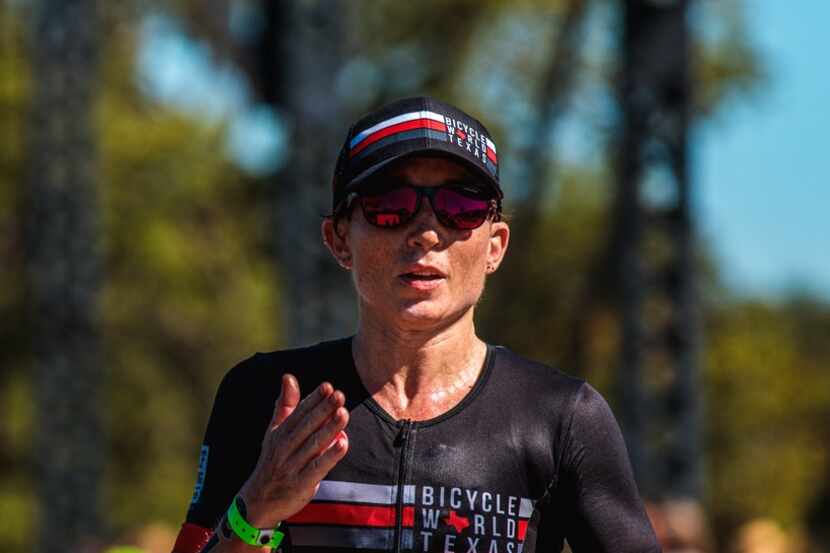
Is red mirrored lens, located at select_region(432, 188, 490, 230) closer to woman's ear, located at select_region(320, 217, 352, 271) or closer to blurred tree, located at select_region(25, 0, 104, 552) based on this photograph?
woman's ear, located at select_region(320, 217, 352, 271)

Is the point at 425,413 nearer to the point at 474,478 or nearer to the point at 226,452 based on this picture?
the point at 474,478

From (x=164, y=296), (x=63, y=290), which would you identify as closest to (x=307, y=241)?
(x=63, y=290)

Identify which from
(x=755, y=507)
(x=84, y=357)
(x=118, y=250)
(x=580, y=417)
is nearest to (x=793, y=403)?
(x=755, y=507)

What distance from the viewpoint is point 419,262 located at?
98.2 inches

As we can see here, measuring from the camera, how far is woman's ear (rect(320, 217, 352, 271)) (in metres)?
2.62

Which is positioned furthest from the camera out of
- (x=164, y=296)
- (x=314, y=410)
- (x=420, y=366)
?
(x=164, y=296)

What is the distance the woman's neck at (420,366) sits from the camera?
2.58 metres

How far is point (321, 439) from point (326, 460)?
0.12ft

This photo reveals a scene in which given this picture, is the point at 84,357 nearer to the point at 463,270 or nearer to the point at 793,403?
the point at 463,270

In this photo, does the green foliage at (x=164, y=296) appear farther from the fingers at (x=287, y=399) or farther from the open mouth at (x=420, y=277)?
the fingers at (x=287, y=399)

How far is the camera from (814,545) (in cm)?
4147

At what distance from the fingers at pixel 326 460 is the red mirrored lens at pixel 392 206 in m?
0.38

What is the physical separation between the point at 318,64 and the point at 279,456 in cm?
852

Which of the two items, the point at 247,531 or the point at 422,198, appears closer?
the point at 247,531
